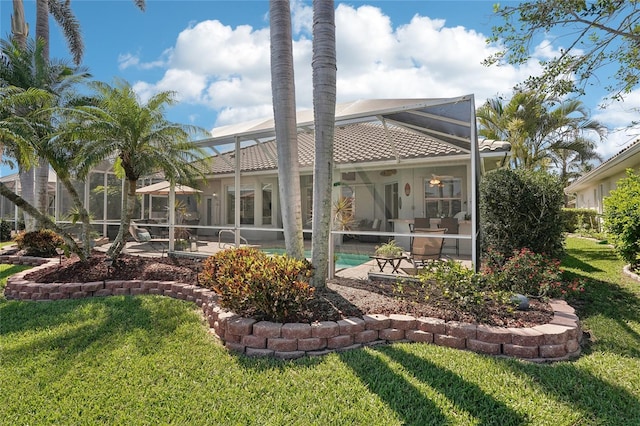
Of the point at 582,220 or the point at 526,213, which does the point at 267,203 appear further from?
the point at 582,220

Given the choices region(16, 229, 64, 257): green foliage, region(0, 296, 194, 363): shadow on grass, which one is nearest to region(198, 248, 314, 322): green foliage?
region(0, 296, 194, 363): shadow on grass

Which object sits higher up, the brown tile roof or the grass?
the brown tile roof

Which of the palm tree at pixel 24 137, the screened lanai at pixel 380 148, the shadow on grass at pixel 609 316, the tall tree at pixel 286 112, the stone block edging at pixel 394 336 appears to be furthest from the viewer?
the palm tree at pixel 24 137

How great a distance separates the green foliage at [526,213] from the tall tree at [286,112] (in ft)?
14.3

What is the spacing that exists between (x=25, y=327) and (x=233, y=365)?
3.76 m

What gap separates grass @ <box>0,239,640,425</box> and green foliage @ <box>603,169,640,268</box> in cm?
322

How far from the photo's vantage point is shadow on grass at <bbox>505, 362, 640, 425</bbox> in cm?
283

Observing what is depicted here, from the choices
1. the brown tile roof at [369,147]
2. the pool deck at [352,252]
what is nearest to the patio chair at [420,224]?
the pool deck at [352,252]

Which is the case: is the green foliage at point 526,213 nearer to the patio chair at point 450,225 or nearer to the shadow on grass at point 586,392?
the patio chair at point 450,225

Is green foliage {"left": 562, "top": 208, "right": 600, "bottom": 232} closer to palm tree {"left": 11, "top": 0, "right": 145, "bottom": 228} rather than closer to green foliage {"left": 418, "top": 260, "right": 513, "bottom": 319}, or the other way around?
green foliage {"left": 418, "top": 260, "right": 513, "bottom": 319}

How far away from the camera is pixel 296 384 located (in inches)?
134

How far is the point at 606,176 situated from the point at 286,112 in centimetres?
1903

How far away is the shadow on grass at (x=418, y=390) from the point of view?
2848 millimetres

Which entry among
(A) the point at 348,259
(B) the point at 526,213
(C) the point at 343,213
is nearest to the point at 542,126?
(C) the point at 343,213
